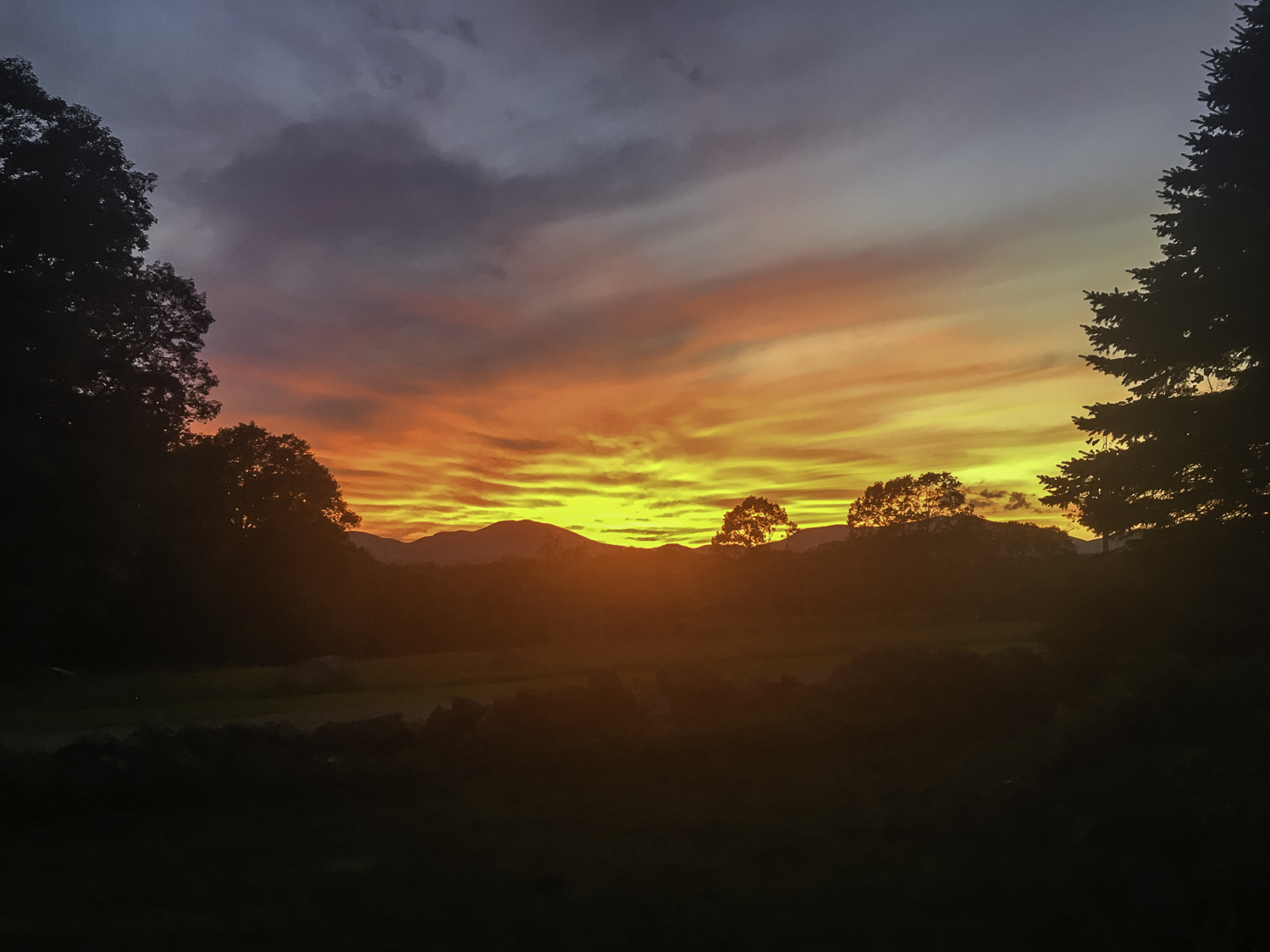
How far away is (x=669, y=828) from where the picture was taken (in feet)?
23.2

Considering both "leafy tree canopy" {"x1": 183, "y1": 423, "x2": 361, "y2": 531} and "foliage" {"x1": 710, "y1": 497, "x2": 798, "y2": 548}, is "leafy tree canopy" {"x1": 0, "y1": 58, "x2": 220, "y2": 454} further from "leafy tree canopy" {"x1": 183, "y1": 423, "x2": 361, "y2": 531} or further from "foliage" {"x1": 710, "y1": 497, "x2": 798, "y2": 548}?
"foliage" {"x1": 710, "y1": 497, "x2": 798, "y2": 548}

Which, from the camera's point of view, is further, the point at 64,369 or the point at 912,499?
the point at 912,499

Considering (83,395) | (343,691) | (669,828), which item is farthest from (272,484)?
(669,828)

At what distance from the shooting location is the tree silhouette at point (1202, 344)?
14984mm

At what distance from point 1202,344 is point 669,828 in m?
15.2

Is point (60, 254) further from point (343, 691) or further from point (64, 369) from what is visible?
point (343, 691)

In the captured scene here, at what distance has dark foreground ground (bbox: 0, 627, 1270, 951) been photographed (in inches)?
196

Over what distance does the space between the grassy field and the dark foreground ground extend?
2.44 m

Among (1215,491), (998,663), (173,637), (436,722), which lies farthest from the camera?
(173,637)

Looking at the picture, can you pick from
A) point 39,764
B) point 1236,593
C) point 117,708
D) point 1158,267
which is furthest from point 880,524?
point 39,764

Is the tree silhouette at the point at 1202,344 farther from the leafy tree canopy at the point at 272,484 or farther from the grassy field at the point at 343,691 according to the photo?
the leafy tree canopy at the point at 272,484

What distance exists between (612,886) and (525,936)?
897 mm

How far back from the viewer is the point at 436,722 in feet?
30.6

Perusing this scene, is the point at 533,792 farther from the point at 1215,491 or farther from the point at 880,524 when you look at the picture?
the point at 880,524
